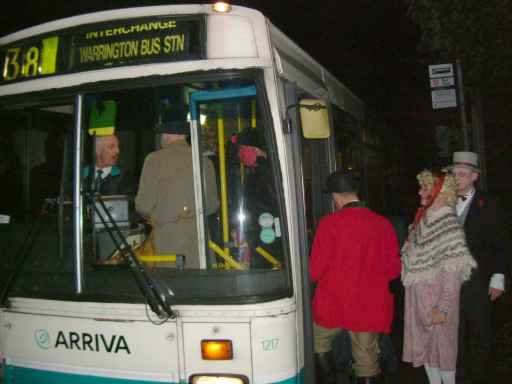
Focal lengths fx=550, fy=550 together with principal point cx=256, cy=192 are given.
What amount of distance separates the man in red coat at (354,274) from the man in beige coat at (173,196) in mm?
928

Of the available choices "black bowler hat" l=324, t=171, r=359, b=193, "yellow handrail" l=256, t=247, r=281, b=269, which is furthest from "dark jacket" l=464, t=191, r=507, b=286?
"yellow handrail" l=256, t=247, r=281, b=269

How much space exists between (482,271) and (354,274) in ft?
4.48

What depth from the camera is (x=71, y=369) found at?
333 cm

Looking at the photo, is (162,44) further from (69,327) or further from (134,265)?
(69,327)

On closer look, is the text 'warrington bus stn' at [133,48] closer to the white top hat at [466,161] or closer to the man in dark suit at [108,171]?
the man in dark suit at [108,171]

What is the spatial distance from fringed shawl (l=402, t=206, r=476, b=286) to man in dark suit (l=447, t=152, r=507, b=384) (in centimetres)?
50

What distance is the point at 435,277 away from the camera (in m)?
4.07

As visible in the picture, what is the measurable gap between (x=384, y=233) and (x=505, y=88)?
464 centimetres

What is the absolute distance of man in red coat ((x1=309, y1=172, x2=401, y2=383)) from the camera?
3.78m

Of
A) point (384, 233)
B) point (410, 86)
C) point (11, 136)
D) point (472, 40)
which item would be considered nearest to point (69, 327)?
point (11, 136)

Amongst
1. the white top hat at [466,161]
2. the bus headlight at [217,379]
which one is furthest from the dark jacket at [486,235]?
the bus headlight at [217,379]

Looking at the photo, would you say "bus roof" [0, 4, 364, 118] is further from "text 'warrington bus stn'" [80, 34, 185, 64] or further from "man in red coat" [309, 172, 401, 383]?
"man in red coat" [309, 172, 401, 383]

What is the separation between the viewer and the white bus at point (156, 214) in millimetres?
3082

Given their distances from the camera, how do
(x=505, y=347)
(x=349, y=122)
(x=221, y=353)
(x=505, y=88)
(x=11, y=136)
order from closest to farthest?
(x=221, y=353)
(x=11, y=136)
(x=505, y=347)
(x=349, y=122)
(x=505, y=88)
